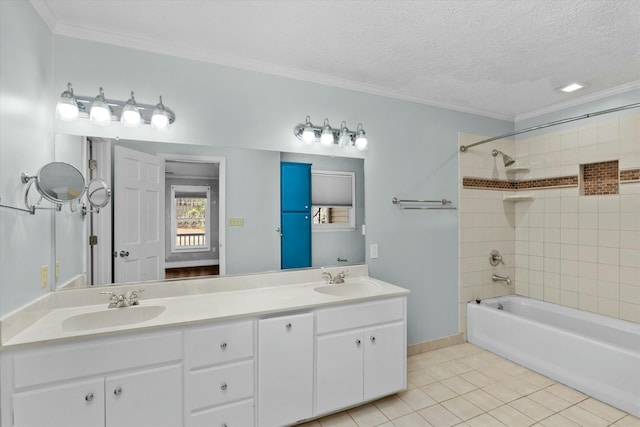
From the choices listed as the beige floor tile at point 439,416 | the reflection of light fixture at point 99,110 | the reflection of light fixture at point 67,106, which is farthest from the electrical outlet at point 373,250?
the reflection of light fixture at point 67,106

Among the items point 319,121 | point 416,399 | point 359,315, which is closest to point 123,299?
point 359,315

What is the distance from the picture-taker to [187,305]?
1.86 meters

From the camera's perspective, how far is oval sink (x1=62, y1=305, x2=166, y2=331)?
5.40ft

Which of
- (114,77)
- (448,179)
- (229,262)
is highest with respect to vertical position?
(114,77)

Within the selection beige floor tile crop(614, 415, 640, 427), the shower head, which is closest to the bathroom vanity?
beige floor tile crop(614, 415, 640, 427)

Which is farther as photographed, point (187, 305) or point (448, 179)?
point (448, 179)

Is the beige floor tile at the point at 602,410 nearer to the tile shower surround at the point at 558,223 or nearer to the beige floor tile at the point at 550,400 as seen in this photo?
the beige floor tile at the point at 550,400

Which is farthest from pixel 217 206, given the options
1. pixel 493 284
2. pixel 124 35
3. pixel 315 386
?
pixel 493 284

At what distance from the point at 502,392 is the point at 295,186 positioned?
2.27 meters

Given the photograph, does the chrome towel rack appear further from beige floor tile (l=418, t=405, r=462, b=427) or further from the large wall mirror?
beige floor tile (l=418, t=405, r=462, b=427)

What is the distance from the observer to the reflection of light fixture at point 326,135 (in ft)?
7.96

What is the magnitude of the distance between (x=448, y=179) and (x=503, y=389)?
6.21 ft

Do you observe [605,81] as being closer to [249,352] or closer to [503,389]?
[503,389]

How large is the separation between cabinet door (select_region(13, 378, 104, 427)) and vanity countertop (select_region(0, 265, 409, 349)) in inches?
9.5
